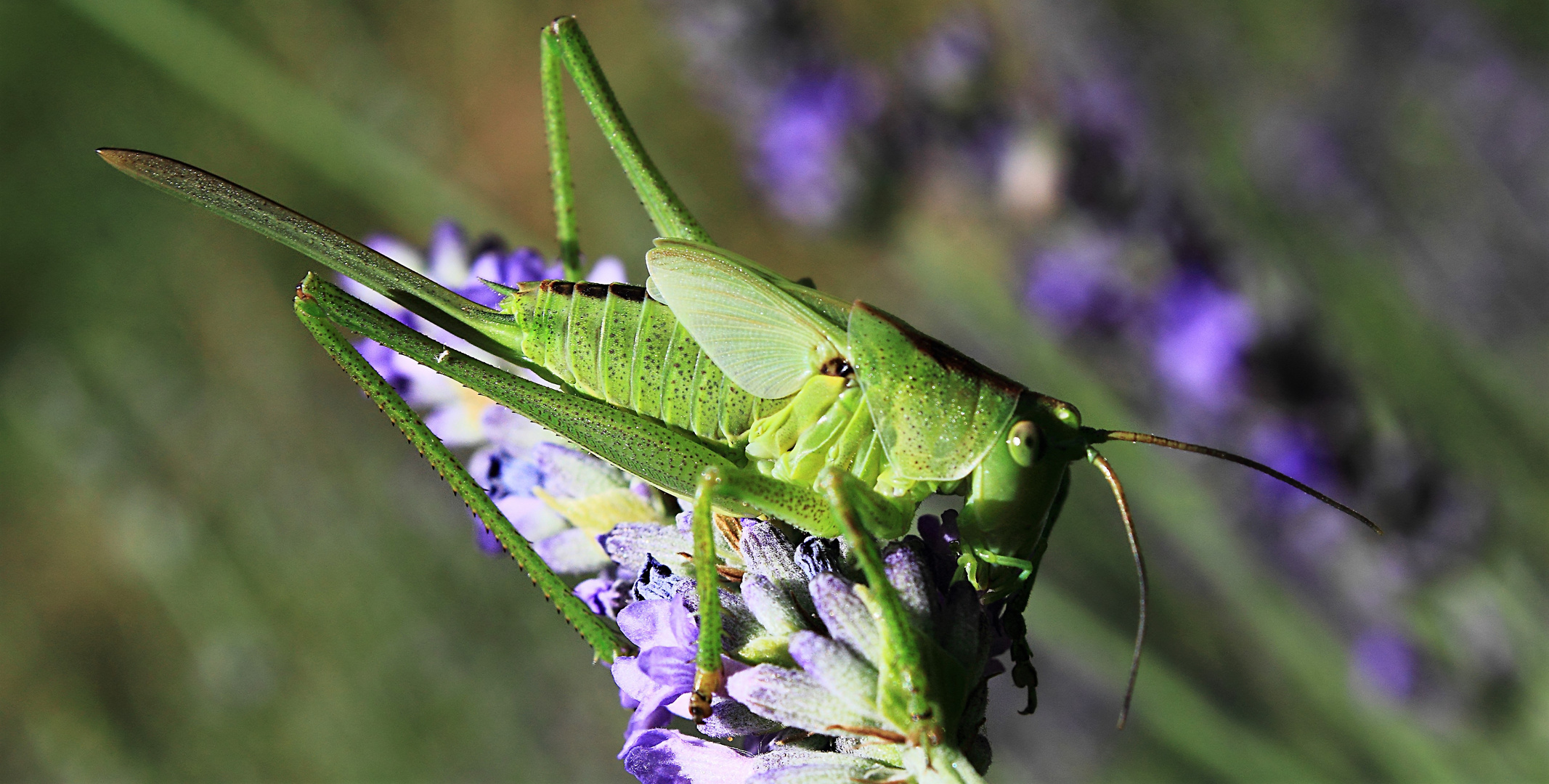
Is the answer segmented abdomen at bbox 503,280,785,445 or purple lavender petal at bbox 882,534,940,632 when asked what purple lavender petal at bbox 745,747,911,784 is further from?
segmented abdomen at bbox 503,280,785,445

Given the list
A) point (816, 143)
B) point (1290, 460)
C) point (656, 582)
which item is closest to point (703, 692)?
point (656, 582)

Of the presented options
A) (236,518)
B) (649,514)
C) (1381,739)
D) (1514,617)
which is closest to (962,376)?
(649,514)

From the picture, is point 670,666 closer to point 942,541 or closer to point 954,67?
point 942,541

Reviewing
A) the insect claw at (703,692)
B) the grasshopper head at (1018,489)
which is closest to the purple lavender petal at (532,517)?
the insect claw at (703,692)

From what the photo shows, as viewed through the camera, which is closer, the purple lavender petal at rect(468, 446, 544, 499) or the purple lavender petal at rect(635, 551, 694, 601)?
the purple lavender petal at rect(635, 551, 694, 601)

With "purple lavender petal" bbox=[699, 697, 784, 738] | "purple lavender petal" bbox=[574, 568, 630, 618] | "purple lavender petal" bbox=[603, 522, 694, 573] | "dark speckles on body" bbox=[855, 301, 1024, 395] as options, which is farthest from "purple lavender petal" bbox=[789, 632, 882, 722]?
"dark speckles on body" bbox=[855, 301, 1024, 395]

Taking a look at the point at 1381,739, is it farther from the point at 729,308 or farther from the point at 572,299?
the point at 572,299
